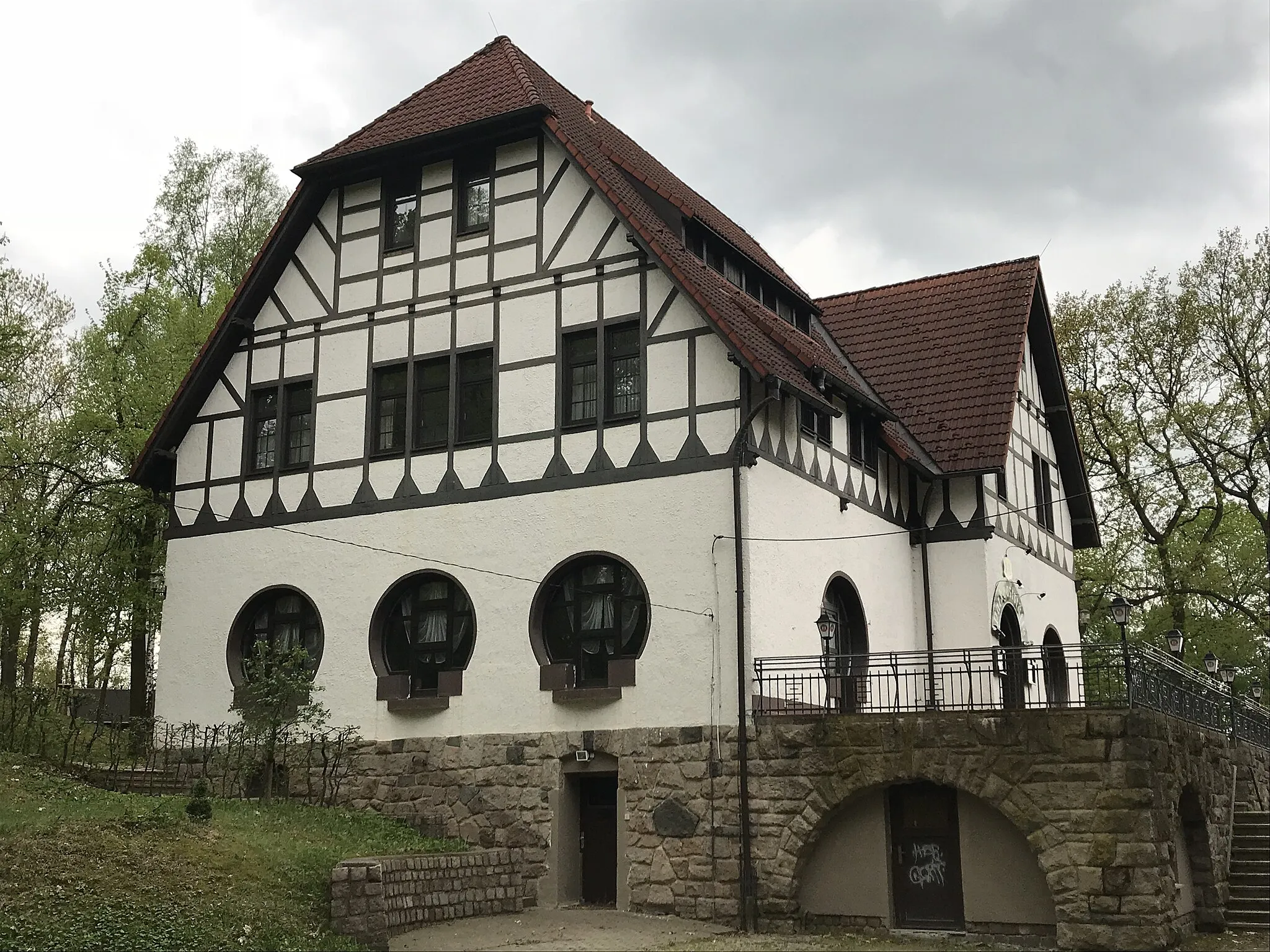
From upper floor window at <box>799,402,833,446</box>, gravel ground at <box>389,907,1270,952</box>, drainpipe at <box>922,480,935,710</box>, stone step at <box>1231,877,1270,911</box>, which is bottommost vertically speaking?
gravel ground at <box>389,907,1270,952</box>

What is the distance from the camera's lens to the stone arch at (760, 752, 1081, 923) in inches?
625

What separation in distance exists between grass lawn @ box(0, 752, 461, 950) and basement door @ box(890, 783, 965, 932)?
20.6ft

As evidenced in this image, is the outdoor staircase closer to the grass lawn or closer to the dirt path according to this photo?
the dirt path

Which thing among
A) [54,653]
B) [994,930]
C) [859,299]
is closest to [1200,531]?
[859,299]

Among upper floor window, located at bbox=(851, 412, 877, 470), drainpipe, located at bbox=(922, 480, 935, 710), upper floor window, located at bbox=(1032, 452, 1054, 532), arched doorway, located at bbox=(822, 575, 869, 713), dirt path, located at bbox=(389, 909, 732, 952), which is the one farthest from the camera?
upper floor window, located at bbox=(1032, 452, 1054, 532)

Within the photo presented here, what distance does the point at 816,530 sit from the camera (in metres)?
20.1

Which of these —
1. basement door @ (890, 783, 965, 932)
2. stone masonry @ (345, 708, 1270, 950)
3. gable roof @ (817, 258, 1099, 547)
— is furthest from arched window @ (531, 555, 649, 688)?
gable roof @ (817, 258, 1099, 547)

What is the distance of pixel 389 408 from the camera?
21766 millimetres

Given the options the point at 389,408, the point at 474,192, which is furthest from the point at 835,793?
the point at 474,192

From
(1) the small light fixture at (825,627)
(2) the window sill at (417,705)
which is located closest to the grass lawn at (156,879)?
(2) the window sill at (417,705)

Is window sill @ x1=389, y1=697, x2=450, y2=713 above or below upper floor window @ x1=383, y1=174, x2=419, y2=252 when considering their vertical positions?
below

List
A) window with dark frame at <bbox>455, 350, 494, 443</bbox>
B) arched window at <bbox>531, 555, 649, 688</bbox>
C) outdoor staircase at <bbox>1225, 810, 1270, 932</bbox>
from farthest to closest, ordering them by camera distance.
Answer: window with dark frame at <bbox>455, 350, 494, 443</bbox>, outdoor staircase at <bbox>1225, 810, 1270, 932</bbox>, arched window at <bbox>531, 555, 649, 688</bbox>

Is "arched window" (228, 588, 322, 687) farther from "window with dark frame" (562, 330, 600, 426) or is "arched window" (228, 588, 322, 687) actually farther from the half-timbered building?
"window with dark frame" (562, 330, 600, 426)

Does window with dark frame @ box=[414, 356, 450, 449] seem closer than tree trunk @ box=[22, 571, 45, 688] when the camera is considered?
Yes
